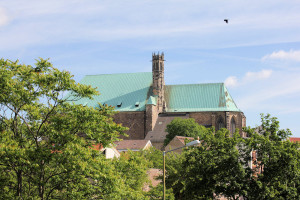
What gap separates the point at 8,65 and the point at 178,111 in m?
93.1

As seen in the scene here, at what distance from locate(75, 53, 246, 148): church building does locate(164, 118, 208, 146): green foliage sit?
326 cm

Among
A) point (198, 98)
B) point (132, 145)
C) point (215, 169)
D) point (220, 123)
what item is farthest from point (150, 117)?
point (215, 169)

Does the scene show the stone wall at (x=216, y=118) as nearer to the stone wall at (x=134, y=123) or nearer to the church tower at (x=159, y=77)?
the church tower at (x=159, y=77)

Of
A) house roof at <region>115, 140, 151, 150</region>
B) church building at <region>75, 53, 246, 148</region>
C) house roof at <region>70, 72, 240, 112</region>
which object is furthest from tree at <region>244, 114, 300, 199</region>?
house roof at <region>70, 72, 240, 112</region>

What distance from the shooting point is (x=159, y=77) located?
402ft

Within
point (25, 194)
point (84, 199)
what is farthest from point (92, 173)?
point (25, 194)

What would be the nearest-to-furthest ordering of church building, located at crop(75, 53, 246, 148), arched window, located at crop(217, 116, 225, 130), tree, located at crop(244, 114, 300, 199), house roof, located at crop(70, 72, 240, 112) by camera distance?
1. tree, located at crop(244, 114, 300, 199)
2. church building, located at crop(75, 53, 246, 148)
3. arched window, located at crop(217, 116, 225, 130)
4. house roof, located at crop(70, 72, 240, 112)

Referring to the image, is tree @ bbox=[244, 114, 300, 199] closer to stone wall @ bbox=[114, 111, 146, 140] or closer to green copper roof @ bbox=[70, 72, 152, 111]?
stone wall @ bbox=[114, 111, 146, 140]

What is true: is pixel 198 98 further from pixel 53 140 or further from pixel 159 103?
pixel 53 140

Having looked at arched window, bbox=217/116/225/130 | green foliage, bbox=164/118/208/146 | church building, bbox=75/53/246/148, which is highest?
church building, bbox=75/53/246/148

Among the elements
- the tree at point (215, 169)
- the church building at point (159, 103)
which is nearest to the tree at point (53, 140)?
the tree at point (215, 169)

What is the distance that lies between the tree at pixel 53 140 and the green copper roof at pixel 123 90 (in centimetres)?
9021

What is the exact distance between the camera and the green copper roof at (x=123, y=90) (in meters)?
123

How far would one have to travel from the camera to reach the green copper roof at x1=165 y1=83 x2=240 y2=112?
12075cm
